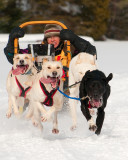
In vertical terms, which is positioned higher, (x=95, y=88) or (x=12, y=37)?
→ (x=12, y=37)

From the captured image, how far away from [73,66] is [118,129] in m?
1.04

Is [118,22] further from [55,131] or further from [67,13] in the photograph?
[55,131]

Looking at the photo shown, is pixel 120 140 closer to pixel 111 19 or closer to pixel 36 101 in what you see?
pixel 36 101

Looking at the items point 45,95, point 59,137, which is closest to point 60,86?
point 45,95

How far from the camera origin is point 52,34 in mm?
5414

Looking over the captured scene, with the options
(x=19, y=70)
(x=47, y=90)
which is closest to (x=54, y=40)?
(x=19, y=70)

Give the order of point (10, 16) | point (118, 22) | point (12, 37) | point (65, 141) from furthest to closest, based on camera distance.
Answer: point (118, 22) < point (10, 16) < point (12, 37) < point (65, 141)

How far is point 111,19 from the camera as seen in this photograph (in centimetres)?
2877

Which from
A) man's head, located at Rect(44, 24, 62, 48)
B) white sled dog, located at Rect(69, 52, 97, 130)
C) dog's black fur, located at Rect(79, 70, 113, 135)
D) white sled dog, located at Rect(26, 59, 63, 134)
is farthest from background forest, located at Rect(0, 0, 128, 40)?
dog's black fur, located at Rect(79, 70, 113, 135)

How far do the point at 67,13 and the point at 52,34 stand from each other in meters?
21.0

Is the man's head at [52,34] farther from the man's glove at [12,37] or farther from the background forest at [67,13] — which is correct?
the background forest at [67,13]

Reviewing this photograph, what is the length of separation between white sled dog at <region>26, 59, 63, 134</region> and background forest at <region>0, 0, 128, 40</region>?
1717 cm

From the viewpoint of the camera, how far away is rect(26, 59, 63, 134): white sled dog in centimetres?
396

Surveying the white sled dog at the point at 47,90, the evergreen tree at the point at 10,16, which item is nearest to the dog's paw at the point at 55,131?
the white sled dog at the point at 47,90
